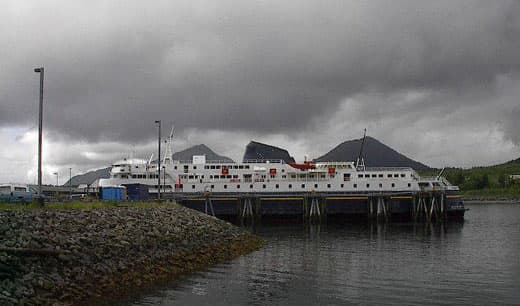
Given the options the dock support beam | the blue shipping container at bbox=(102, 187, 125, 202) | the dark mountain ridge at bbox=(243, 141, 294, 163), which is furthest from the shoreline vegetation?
the blue shipping container at bbox=(102, 187, 125, 202)

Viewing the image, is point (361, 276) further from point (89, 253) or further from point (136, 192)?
point (136, 192)

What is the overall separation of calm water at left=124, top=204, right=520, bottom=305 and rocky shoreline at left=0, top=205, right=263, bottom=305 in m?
1.32

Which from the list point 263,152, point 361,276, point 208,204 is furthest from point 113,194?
point 263,152

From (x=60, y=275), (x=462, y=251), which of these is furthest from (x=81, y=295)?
(x=462, y=251)

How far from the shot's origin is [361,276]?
76.5 ft

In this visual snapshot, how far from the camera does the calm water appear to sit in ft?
61.0

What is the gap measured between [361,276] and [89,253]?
1243 cm

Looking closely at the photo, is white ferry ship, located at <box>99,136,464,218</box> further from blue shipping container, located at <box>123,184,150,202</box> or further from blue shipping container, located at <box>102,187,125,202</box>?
blue shipping container, located at <box>102,187,125,202</box>

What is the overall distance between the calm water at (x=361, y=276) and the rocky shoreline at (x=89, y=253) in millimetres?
1320

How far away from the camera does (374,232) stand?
154 feet

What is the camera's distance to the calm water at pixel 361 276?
732 inches

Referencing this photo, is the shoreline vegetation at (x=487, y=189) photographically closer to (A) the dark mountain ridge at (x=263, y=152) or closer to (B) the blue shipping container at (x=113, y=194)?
(A) the dark mountain ridge at (x=263, y=152)

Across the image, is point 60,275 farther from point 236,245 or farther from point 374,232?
point 374,232

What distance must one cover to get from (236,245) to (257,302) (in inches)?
574
